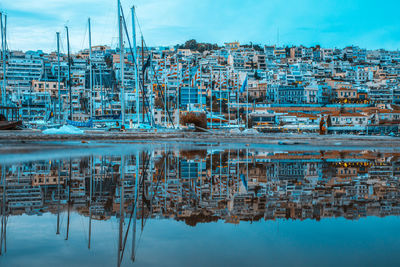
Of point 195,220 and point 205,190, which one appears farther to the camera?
point 205,190

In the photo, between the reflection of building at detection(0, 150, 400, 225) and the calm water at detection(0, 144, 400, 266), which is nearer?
the calm water at detection(0, 144, 400, 266)

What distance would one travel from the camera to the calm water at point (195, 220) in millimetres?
4078

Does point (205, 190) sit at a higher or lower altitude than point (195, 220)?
lower

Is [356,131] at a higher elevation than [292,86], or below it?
below

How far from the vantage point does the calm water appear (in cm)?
408

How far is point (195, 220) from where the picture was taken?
18.0ft

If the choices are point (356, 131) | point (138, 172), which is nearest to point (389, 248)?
point (138, 172)

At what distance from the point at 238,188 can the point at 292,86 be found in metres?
120

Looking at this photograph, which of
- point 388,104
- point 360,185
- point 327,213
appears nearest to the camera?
point 327,213

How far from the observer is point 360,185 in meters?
8.87

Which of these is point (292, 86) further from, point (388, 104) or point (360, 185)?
point (360, 185)

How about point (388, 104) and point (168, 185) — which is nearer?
point (168, 185)

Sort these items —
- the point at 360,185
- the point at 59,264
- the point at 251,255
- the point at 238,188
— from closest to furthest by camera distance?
the point at 59,264 → the point at 251,255 → the point at 238,188 → the point at 360,185

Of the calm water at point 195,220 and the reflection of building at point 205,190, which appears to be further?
the reflection of building at point 205,190
